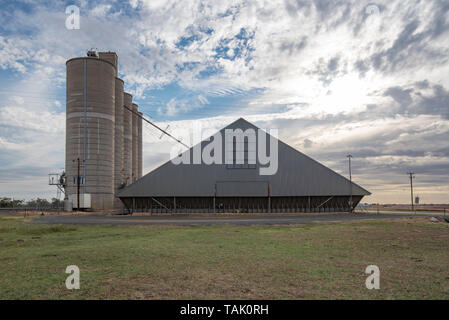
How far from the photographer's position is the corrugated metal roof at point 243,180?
55906 millimetres

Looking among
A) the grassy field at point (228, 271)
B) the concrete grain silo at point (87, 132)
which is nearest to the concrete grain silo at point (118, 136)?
the concrete grain silo at point (87, 132)

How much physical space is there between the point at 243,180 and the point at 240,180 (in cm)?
50

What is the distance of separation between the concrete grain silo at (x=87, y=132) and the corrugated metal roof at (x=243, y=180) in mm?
15274

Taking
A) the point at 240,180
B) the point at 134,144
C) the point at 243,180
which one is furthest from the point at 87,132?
the point at 243,180

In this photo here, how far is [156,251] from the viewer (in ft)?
48.7

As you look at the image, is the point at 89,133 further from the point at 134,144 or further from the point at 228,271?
the point at 228,271

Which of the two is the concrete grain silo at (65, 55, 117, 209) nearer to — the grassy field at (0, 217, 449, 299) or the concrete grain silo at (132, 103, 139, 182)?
the concrete grain silo at (132, 103, 139, 182)

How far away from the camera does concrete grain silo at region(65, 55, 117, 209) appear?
6750 cm

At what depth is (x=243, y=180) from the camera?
56438 mm

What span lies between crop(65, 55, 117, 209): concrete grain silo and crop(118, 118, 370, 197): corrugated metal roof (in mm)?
15274

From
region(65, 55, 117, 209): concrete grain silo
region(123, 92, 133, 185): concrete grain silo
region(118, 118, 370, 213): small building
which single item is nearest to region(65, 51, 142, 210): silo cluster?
region(65, 55, 117, 209): concrete grain silo

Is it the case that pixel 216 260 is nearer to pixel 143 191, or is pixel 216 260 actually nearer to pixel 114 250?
pixel 114 250
